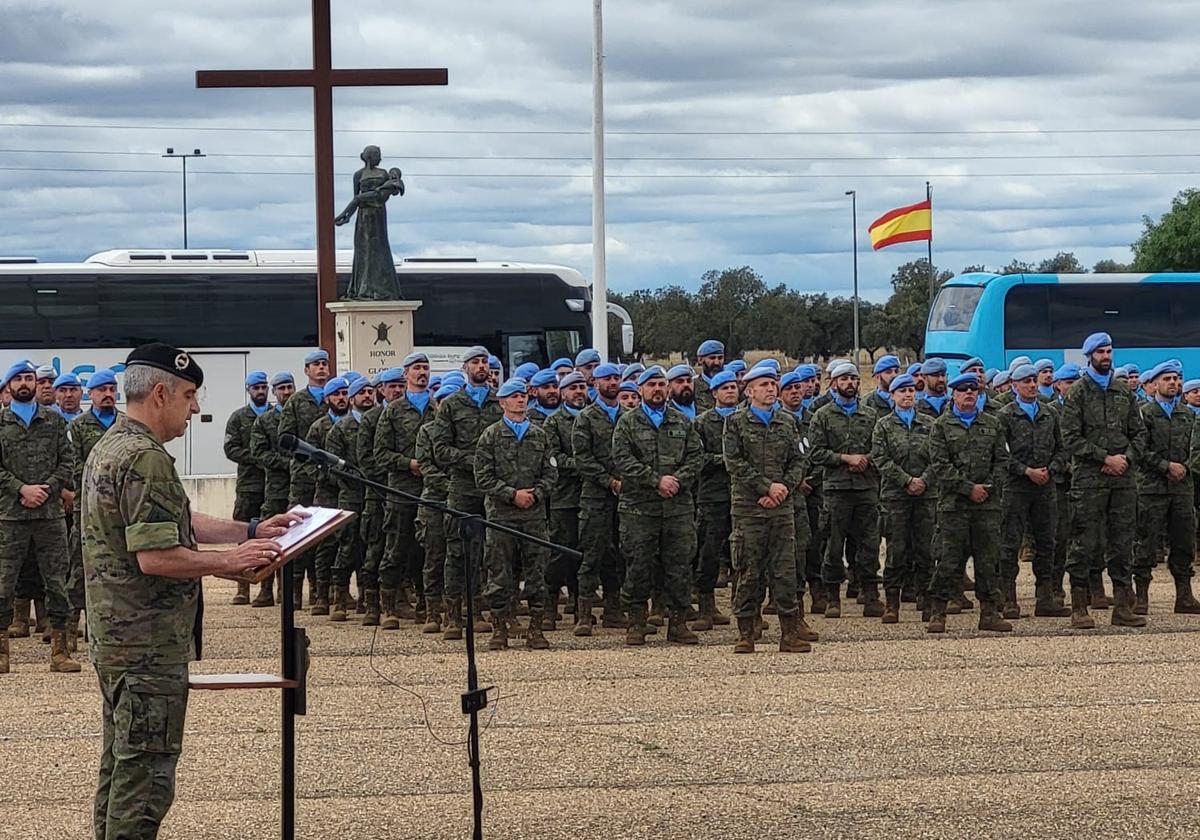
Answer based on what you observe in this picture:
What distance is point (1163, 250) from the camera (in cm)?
5812

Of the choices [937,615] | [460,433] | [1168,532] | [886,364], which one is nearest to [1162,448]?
[1168,532]

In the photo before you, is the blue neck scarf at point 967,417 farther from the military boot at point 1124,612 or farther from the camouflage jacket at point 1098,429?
the military boot at point 1124,612

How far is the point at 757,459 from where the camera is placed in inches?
501

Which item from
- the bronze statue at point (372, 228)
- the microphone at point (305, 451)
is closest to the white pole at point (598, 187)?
the bronze statue at point (372, 228)

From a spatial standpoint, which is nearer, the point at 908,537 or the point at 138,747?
the point at 138,747

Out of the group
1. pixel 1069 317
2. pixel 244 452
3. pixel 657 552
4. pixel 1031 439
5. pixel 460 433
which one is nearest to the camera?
pixel 657 552

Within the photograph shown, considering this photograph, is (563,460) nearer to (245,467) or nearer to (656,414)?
(656,414)

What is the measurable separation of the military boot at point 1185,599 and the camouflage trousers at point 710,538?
3.58 m

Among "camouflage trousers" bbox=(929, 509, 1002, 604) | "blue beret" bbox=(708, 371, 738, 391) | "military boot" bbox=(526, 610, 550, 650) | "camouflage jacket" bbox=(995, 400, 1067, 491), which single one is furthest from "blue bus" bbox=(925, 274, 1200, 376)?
"military boot" bbox=(526, 610, 550, 650)

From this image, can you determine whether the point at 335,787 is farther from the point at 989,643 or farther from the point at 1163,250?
the point at 1163,250

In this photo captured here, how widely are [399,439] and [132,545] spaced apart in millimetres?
8731

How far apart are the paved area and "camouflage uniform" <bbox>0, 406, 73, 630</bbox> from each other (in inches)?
22.6

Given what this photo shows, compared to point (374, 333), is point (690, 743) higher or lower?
lower

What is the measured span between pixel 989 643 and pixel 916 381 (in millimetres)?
3980
